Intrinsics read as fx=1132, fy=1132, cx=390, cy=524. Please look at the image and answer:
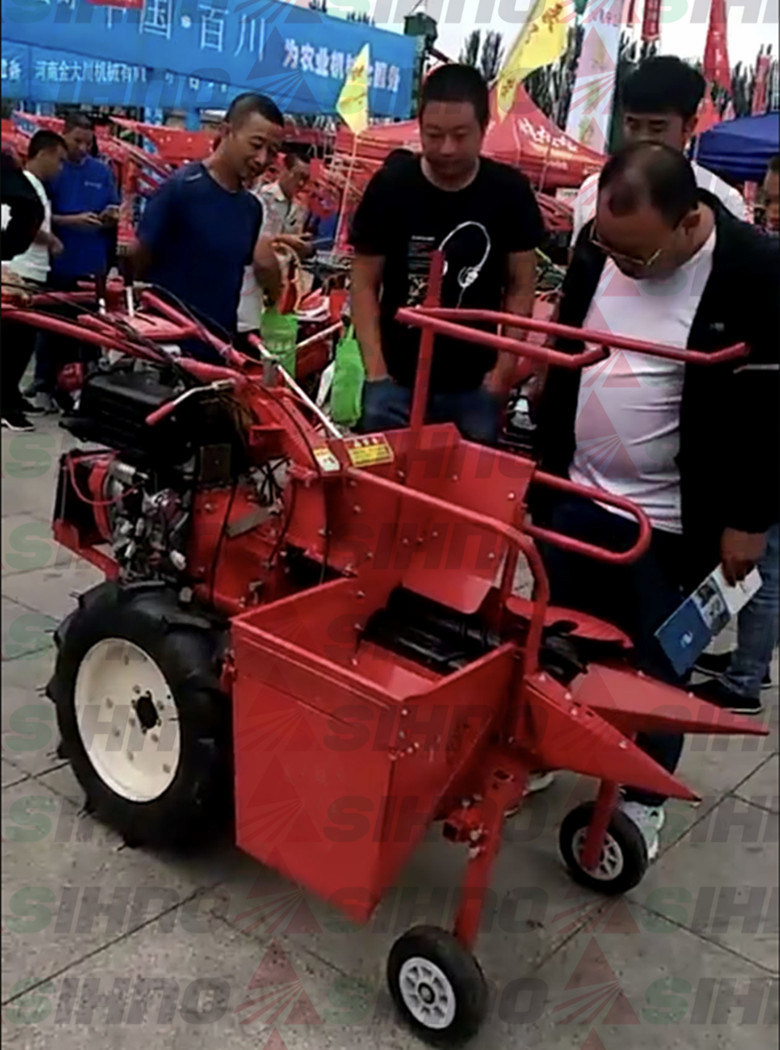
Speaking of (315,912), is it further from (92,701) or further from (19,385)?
(19,385)

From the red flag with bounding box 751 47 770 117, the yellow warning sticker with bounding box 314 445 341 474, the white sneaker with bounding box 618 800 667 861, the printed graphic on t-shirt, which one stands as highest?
the red flag with bounding box 751 47 770 117

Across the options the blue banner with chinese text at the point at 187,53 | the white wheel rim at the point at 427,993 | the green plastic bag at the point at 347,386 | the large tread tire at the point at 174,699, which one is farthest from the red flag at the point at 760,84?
the white wheel rim at the point at 427,993

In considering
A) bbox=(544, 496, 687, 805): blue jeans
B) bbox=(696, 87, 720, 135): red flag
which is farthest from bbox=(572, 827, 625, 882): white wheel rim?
bbox=(696, 87, 720, 135): red flag

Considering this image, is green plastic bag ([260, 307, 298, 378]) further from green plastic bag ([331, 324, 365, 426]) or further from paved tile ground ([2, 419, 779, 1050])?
paved tile ground ([2, 419, 779, 1050])

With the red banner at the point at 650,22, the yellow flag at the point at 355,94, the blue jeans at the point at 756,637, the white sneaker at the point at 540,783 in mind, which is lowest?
the white sneaker at the point at 540,783

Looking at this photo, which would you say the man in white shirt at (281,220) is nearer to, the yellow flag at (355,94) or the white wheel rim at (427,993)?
the yellow flag at (355,94)

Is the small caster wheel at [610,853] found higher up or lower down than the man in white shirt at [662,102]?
lower down

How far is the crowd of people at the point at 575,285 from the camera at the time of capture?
1016 mm

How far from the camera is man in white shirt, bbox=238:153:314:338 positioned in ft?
3.46

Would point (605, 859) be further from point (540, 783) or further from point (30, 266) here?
point (30, 266)

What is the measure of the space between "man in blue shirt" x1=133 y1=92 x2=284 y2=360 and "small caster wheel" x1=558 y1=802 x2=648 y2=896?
84cm

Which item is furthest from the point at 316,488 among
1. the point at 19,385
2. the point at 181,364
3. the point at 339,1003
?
the point at 339,1003

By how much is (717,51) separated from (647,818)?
3.33ft

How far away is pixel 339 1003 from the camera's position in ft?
4.12
